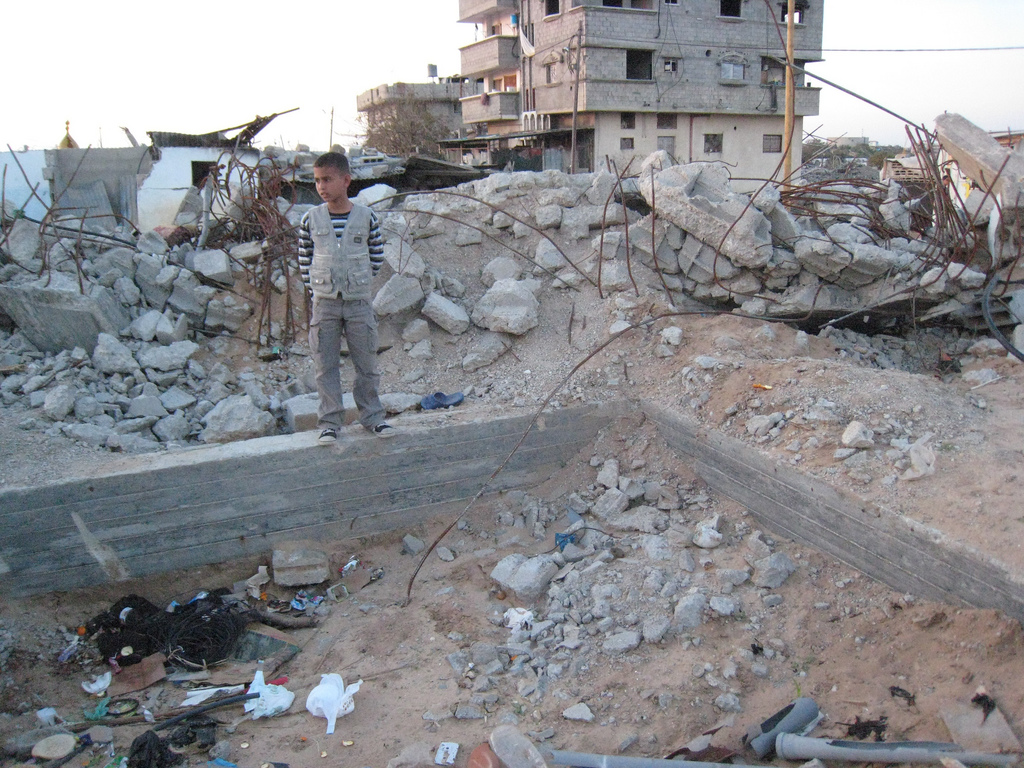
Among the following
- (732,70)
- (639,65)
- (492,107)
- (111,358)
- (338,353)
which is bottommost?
(111,358)

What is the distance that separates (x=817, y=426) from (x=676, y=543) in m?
1.09

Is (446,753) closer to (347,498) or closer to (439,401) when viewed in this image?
(347,498)

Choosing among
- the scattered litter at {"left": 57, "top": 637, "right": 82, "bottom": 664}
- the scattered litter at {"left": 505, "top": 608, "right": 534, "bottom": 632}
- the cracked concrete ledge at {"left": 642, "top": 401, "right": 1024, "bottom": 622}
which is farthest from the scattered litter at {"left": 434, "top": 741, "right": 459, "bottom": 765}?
the scattered litter at {"left": 57, "top": 637, "right": 82, "bottom": 664}

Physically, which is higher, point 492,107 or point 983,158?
point 492,107

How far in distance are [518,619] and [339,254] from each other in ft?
7.60

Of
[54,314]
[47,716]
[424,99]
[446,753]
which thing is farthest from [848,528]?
[424,99]

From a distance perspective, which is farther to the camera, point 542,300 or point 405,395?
point 542,300

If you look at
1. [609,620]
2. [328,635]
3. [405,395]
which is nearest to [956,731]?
[609,620]

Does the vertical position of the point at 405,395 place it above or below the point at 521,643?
above

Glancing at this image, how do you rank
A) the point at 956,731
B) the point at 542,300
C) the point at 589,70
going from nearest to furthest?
the point at 956,731 → the point at 542,300 → the point at 589,70

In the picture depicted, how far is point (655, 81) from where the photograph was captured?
95.8ft

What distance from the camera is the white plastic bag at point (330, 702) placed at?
3416 millimetres

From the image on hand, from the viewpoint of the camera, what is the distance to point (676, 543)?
4277 mm

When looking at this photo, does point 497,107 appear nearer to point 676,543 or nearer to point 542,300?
point 542,300
